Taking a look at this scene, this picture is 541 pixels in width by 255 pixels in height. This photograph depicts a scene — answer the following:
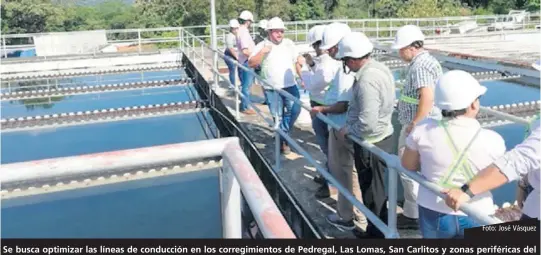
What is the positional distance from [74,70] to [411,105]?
38.4 ft

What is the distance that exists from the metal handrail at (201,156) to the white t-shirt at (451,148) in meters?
1.10

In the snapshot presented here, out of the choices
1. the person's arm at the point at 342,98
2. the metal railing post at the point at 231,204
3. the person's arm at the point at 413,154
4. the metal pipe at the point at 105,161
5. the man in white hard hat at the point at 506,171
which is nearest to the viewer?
the metal pipe at the point at 105,161

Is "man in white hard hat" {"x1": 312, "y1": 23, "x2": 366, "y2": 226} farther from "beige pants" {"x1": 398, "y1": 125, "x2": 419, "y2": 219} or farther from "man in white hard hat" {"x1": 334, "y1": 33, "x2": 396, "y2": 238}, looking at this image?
"beige pants" {"x1": 398, "y1": 125, "x2": 419, "y2": 219}

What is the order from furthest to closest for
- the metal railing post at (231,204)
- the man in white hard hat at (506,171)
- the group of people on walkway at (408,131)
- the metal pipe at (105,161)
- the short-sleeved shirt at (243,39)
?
the short-sleeved shirt at (243,39)
the group of people on walkway at (408,131)
the man in white hard hat at (506,171)
the metal railing post at (231,204)
the metal pipe at (105,161)

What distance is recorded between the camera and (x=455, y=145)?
222 centimetres

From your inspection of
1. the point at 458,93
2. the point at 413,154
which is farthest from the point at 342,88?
the point at 458,93

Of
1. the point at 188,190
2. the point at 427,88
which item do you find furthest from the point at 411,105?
the point at 188,190

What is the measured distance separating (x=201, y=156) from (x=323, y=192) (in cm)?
262

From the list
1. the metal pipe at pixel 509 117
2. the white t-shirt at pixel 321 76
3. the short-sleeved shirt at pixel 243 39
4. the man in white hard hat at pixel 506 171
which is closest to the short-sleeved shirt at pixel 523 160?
the man in white hard hat at pixel 506 171

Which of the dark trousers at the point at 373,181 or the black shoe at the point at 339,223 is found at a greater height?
the dark trousers at the point at 373,181

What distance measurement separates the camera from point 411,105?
3258mm

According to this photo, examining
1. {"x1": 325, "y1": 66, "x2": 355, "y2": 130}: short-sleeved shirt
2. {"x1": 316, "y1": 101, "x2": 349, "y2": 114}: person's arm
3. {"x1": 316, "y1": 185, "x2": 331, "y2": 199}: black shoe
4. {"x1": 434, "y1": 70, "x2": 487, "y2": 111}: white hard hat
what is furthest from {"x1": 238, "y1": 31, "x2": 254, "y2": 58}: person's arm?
{"x1": 434, "y1": 70, "x2": 487, "y2": 111}: white hard hat

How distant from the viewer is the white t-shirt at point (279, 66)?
5090mm

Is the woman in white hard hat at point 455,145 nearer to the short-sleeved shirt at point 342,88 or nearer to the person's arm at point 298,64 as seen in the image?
the short-sleeved shirt at point 342,88
